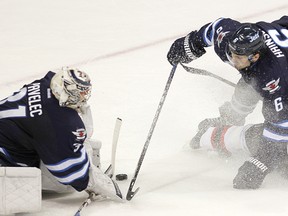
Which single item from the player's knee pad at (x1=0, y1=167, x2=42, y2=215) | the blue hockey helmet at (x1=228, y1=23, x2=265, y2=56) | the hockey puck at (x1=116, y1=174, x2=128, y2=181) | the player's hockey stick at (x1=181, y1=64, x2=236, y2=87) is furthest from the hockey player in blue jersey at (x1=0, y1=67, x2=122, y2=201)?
the player's hockey stick at (x1=181, y1=64, x2=236, y2=87)

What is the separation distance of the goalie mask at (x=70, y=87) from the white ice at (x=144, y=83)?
0.57 meters

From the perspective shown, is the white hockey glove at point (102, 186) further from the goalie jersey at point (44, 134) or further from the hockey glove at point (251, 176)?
the hockey glove at point (251, 176)

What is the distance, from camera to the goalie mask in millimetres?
3398

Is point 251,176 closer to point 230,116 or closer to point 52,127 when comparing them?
point 230,116

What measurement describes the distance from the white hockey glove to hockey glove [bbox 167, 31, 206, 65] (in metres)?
1.04

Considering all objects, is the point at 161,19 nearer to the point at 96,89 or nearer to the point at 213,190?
the point at 96,89

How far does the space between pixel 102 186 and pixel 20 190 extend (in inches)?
17.6

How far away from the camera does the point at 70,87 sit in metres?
3.40

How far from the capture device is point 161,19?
6.41m

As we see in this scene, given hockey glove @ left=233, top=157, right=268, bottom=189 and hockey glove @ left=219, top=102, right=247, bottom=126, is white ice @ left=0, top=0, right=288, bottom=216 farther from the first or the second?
hockey glove @ left=219, top=102, right=247, bottom=126

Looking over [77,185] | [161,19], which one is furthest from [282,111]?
[161,19]

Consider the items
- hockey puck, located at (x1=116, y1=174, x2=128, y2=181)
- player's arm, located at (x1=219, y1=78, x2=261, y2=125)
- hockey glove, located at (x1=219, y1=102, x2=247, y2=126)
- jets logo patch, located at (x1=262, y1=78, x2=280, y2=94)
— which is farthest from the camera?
hockey glove, located at (x1=219, y1=102, x2=247, y2=126)

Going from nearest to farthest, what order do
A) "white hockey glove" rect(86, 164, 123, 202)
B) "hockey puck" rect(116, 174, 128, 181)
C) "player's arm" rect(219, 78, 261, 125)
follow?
"white hockey glove" rect(86, 164, 123, 202) < "hockey puck" rect(116, 174, 128, 181) < "player's arm" rect(219, 78, 261, 125)

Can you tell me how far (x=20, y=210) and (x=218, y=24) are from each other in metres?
1.62
